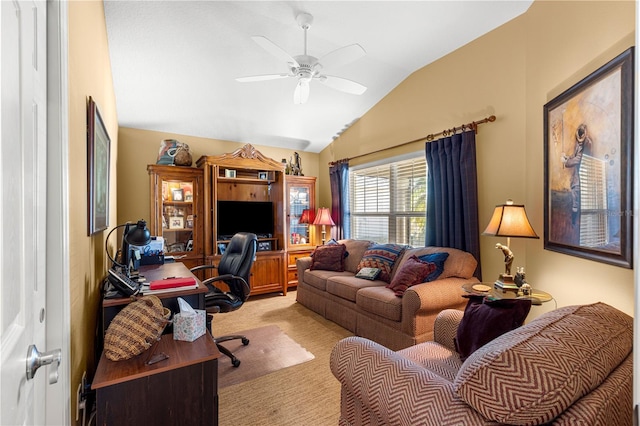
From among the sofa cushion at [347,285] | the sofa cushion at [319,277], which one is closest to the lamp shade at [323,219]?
the sofa cushion at [319,277]

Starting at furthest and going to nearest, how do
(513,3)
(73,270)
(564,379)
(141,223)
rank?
(513,3), (141,223), (73,270), (564,379)

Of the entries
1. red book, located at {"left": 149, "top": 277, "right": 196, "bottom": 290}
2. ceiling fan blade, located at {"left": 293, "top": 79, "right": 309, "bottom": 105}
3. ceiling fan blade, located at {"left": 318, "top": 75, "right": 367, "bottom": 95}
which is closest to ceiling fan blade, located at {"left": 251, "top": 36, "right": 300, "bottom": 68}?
ceiling fan blade, located at {"left": 293, "top": 79, "right": 309, "bottom": 105}

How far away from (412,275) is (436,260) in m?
0.32

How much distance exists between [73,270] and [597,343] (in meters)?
1.94

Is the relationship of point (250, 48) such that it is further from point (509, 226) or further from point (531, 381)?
point (531, 381)

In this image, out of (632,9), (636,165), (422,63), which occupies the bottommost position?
(636,165)

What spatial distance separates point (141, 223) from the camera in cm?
197

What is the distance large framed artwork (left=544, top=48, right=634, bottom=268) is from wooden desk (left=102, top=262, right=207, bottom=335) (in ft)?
7.79

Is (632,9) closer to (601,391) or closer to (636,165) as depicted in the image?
(636,165)

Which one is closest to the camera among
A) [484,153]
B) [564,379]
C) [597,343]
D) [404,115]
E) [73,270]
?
[564,379]

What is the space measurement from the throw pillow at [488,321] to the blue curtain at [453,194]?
147 cm

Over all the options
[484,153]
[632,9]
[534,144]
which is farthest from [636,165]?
[484,153]

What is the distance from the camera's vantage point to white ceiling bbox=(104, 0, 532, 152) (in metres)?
2.35

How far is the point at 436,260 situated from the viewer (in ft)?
9.16
